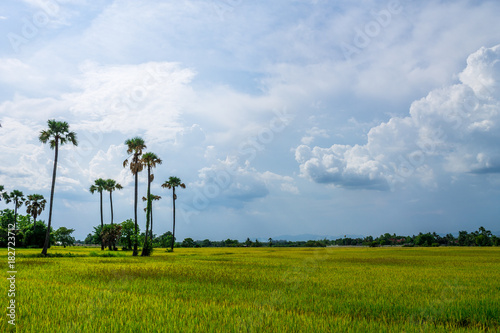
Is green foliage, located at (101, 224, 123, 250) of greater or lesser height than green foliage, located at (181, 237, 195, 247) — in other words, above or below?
above

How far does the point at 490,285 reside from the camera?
17500 millimetres

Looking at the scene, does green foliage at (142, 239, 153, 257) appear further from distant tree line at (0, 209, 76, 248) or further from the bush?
distant tree line at (0, 209, 76, 248)

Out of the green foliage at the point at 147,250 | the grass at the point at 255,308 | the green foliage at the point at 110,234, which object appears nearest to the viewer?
the grass at the point at 255,308

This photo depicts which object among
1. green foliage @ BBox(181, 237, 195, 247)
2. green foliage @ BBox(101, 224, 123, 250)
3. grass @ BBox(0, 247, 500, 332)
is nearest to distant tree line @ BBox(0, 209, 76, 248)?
green foliage @ BBox(101, 224, 123, 250)

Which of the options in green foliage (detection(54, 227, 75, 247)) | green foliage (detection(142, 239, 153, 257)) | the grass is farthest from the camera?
green foliage (detection(54, 227, 75, 247))

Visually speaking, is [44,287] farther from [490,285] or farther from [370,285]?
[490,285]

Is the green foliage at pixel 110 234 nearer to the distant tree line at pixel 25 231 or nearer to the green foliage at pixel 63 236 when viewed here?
the distant tree line at pixel 25 231

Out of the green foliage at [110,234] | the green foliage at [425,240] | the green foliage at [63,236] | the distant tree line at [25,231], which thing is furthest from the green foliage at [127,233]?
the green foliage at [425,240]

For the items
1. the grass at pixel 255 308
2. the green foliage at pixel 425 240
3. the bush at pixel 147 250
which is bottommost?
the green foliage at pixel 425 240

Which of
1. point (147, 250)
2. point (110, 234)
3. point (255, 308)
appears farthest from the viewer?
point (110, 234)

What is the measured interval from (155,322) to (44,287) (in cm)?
918

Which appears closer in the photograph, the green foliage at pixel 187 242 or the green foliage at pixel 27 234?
the green foliage at pixel 27 234

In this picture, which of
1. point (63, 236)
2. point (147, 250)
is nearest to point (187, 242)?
point (63, 236)

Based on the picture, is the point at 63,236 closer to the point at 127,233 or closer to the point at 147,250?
the point at 127,233
